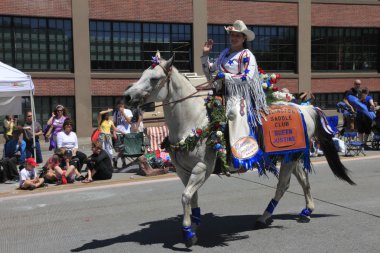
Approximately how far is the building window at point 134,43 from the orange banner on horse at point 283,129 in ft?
63.9

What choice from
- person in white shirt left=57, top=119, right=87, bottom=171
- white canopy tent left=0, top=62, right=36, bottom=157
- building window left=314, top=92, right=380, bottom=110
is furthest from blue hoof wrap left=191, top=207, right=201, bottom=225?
building window left=314, top=92, right=380, bottom=110

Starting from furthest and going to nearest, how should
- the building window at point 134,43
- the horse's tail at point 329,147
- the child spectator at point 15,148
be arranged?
the building window at point 134,43 < the child spectator at point 15,148 < the horse's tail at point 329,147

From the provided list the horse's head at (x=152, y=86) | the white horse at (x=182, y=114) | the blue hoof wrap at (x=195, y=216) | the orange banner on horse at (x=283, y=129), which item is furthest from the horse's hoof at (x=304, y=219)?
the horse's head at (x=152, y=86)

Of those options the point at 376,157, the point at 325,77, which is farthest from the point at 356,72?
the point at 376,157

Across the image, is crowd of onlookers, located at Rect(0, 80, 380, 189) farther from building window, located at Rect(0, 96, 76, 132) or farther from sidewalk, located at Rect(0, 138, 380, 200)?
building window, located at Rect(0, 96, 76, 132)

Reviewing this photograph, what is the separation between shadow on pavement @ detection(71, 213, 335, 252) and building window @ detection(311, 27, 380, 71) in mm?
25069

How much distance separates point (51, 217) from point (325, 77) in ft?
84.8

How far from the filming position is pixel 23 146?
39.0 ft

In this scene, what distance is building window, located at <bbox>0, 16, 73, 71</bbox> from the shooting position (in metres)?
22.3

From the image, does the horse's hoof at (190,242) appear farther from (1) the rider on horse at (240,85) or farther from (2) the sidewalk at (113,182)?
(2) the sidewalk at (113,182)

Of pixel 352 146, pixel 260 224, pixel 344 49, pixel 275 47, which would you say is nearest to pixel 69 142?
pixel 260 224

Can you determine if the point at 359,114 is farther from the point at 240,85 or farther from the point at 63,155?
the point at 240,85

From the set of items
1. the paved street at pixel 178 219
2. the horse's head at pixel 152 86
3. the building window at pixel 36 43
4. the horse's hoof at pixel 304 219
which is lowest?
the paved street at pixel 178 219

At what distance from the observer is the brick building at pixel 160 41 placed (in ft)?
75.5
